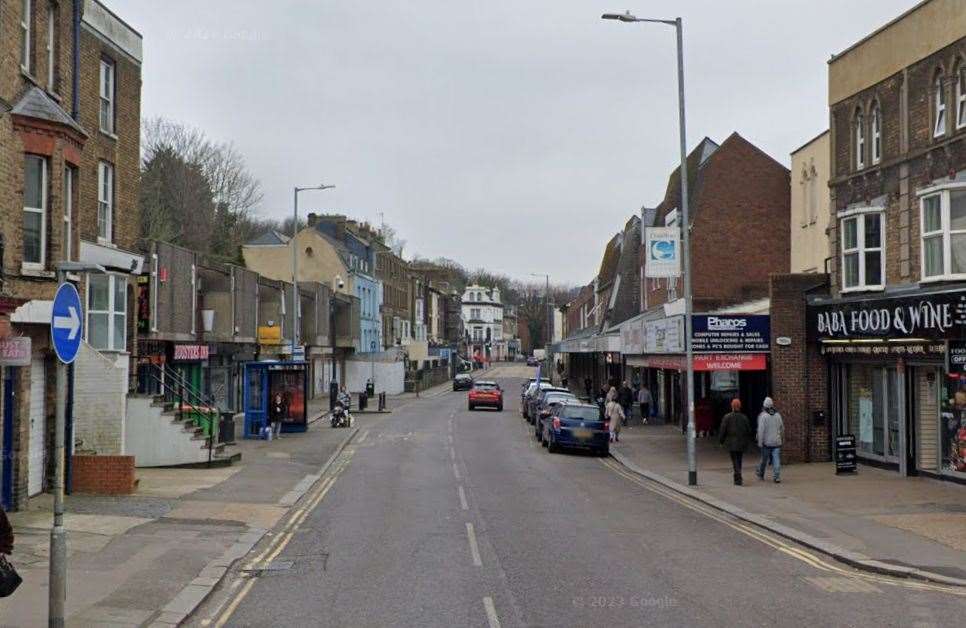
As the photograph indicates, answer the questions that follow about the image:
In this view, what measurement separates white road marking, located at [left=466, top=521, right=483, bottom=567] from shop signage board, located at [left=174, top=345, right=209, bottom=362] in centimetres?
1927

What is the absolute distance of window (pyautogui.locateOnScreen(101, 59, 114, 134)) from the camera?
2364 cm

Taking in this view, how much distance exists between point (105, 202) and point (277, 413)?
40.4 feet

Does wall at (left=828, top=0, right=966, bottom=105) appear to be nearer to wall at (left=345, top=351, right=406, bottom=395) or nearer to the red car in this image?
the red car

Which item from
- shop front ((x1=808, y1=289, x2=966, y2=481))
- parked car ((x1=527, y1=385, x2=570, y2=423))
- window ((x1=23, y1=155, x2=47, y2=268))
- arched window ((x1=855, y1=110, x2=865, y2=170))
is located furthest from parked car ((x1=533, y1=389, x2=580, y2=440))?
window ((x1=23, y1=155, x2=47, y2=268))

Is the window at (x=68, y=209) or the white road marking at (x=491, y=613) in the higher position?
the window at (x=68, y=209)

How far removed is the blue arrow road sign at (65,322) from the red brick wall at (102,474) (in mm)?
10085

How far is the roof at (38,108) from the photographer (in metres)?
15.6

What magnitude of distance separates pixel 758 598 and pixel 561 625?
249 centimetres

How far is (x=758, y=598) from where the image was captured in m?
10.9

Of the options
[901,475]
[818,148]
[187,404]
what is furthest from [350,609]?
[818,148]

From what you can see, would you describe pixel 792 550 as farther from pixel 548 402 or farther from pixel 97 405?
pixel 548 402

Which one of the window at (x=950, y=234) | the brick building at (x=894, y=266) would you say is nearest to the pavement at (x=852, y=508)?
the brick building at (x=894, y=266)

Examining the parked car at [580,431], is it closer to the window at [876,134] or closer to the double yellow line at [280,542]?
the double yellow line at [280,542]

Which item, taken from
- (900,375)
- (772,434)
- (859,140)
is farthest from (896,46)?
(772,434)
